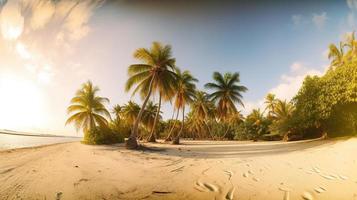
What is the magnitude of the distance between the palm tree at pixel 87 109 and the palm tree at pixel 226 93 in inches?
636

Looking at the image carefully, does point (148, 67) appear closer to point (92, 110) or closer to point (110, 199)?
point (92, 110)

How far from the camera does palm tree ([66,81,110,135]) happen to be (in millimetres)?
18425

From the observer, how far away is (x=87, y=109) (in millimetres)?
18812

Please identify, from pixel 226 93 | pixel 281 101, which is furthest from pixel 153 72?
pixel 281 101

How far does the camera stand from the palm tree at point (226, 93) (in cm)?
2672

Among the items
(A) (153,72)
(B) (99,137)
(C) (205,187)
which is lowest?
(C) (205,187)

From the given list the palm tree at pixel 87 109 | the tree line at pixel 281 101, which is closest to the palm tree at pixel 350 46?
the tree line at pixel 281 101

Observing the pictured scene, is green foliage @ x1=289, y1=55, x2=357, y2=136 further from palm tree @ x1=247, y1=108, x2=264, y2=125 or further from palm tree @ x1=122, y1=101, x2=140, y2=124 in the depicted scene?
palm tree @ x1=122, y1=101, x2=140, y2=124

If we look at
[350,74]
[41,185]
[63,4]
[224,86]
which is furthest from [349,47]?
[41,185]

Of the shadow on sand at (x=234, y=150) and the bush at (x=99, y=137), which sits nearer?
the shadow on sand at (x=234, y=150)

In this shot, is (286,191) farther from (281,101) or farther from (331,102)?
(281,101)

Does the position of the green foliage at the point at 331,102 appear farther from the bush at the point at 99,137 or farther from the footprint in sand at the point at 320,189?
the bush at the point at 99,137

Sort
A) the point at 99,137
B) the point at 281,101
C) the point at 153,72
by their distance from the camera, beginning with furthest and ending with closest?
the point at 281,101 → the point at 99,137 → the point at 153,72

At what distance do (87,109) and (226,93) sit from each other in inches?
778
